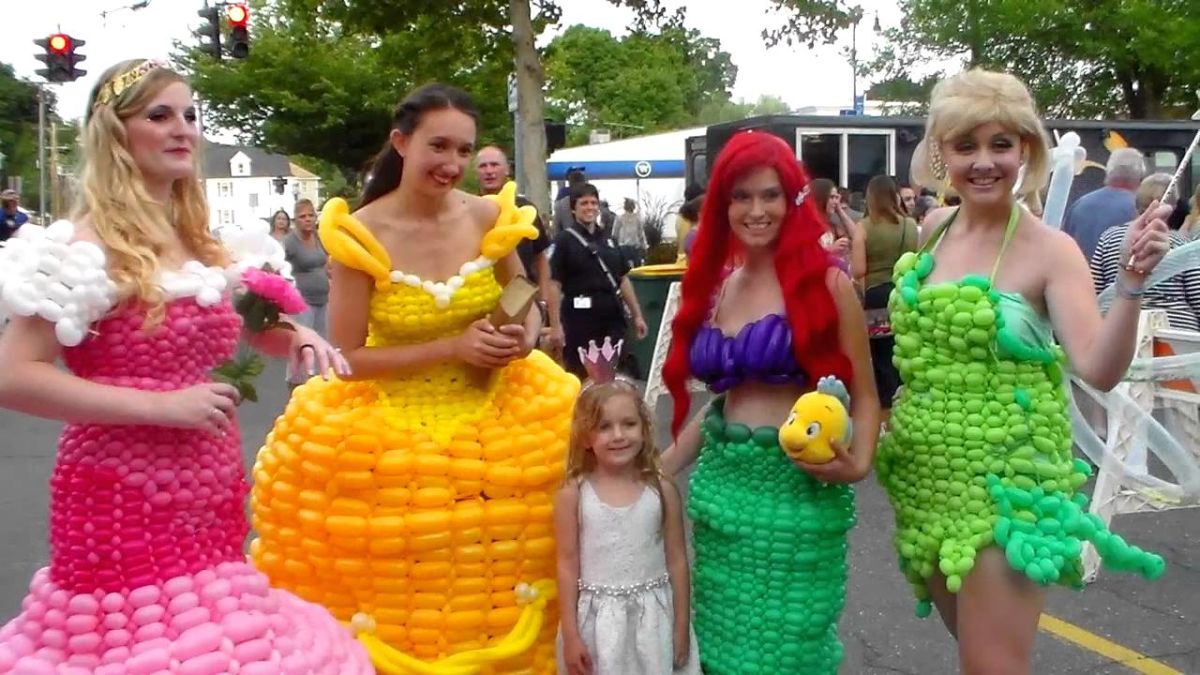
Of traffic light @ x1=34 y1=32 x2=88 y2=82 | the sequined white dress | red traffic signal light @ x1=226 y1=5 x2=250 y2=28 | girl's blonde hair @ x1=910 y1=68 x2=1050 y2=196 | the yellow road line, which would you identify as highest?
red traffic signal light @ x1=226 y1=5 x2=250 y2=28

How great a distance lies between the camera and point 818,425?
7.93 feet

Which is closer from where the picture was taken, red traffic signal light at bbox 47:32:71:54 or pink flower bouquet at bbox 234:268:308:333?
pink flower bouquet at bbox 234:268:308:333

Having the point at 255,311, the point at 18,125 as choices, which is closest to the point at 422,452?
the point at 255,311

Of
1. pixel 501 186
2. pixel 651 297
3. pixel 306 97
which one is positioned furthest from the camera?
pixel 306 97

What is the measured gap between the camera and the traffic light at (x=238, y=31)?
14555 mm

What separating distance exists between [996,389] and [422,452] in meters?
1.25

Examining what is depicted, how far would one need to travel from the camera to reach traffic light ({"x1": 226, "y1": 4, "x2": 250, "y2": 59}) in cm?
1455

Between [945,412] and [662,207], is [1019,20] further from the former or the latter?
[945,412]

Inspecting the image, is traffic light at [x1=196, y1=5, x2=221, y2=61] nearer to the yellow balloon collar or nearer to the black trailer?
the black trailer

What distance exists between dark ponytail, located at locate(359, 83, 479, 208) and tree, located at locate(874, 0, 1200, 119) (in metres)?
23.4

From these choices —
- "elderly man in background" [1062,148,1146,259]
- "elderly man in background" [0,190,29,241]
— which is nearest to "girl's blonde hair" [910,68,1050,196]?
"elderly man in background" [1062,148,1146,259]

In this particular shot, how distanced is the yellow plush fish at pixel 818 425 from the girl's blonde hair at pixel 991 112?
0.61 meters

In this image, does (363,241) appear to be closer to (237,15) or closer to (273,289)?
(273,289)

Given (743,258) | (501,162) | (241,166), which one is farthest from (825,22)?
(241,166)
